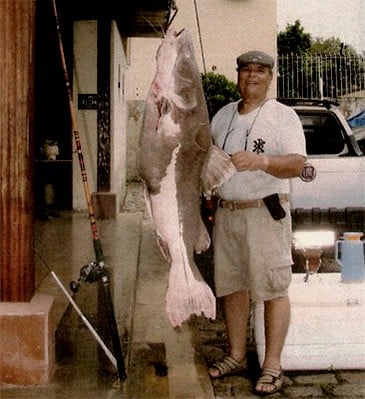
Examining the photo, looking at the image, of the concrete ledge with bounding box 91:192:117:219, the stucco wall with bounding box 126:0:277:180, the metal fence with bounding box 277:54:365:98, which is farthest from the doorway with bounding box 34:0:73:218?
the metal fence with bounding box 277:54:365:98

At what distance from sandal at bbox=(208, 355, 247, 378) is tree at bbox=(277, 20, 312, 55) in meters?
32.4

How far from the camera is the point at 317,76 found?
2355 centimetres

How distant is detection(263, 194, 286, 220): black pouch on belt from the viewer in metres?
4.24

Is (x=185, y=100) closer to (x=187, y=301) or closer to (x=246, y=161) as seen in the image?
(x=246, y=161)

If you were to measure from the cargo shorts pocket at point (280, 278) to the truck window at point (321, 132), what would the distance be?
3.64 m

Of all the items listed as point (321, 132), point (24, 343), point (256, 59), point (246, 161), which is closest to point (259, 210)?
point (246, 161)

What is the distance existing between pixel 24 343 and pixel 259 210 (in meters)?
1.60

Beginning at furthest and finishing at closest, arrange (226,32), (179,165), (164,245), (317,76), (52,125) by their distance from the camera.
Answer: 1. (317,76)
2. (226,32)
3. (52,125)
4. (164,245)
5. (179,165)

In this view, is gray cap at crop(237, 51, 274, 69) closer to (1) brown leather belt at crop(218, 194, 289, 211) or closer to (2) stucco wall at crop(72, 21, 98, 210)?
(1) brown leather belt at crop(218, 194, 289, 211)

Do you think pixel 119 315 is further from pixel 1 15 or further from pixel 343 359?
pixel 1 15

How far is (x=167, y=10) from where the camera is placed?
35.5 feet

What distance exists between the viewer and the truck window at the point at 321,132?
776 centimetres

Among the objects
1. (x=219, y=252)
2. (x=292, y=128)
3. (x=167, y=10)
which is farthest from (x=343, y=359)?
(x=167, y=10)

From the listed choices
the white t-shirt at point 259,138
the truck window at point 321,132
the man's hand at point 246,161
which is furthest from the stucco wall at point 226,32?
the man's hand at point 246,161
